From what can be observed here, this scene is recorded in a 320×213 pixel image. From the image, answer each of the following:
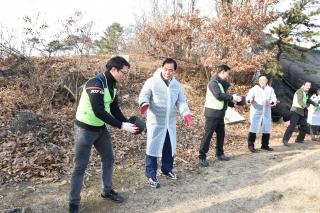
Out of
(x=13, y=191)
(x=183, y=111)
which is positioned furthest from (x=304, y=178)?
(x=13, y=191)

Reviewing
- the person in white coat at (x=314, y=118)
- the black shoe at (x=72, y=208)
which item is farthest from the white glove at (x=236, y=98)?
the person in white coat at (x=314, y=118)

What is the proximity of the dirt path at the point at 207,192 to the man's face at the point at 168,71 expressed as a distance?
177cm

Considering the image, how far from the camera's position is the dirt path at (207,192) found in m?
4.97

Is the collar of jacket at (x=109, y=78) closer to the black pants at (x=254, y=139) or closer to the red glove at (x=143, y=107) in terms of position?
the red glove at (x=143, y=107)

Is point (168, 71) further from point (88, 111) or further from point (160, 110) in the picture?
point (88, 111)

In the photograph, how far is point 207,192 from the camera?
555cm

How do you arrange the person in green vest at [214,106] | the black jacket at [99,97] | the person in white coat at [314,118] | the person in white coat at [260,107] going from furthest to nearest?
the person in white coat at [314,118], the person in white coat at [260,107], the person in green vest at [214,106], the black jacket at [99,97]

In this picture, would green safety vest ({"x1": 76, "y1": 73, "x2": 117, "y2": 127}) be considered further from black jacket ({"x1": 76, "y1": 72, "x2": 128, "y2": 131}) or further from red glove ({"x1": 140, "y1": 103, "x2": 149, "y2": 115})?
red glove ({"x1": 140, "y1": 103, "x2": 149, "y2": 115})

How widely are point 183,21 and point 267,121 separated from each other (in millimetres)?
6206

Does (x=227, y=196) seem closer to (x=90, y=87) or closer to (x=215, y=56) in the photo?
(x=90, y=87)

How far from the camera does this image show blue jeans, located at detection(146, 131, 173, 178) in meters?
5.60

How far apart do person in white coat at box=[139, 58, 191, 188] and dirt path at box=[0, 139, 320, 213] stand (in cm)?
46

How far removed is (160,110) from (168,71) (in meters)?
0.62

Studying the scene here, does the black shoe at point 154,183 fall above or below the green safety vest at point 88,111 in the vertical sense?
below
